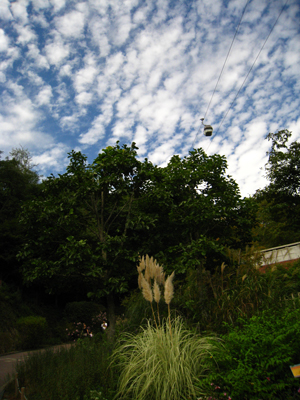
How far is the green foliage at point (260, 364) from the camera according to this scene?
2.49 m

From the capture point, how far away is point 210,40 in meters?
5.69

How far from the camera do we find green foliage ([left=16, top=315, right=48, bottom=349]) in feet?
38.0

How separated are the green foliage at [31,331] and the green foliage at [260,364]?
1105 centimetres

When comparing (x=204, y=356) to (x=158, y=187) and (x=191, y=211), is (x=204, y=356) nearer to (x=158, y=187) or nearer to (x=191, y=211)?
(x=191, y=211)

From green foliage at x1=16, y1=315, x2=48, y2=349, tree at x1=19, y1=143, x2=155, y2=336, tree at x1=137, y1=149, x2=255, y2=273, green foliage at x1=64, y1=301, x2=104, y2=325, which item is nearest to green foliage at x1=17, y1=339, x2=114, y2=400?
tree at x1=19, y1=143, x2=155, y2=336

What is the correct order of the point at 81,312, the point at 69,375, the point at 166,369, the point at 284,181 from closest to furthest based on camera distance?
the point at 166,369
the point at 69,375
the point at 81,312
the point at 284,181

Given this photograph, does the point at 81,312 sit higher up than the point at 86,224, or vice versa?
the point at 86,224

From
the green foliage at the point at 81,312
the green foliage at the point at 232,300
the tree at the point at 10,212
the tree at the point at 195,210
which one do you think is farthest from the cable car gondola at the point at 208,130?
the green foliage at the point at 81,312

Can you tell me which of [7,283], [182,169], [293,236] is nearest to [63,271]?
[182,169]

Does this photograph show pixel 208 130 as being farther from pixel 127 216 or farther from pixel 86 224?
pixel 86 224

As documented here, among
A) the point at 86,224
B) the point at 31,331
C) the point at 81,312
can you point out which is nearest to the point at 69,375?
the point at 86,224

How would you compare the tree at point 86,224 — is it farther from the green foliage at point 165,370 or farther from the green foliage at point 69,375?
the green foliage at point 165,370

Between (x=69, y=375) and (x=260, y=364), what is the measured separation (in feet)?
7.75

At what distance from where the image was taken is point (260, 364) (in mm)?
2611
